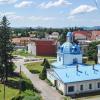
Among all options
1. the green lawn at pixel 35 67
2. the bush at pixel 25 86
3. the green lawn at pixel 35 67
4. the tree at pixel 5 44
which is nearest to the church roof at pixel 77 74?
the bush at pixel 25 86

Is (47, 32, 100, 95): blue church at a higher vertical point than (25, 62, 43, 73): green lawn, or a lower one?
higher

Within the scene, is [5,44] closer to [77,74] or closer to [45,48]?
[77,74]

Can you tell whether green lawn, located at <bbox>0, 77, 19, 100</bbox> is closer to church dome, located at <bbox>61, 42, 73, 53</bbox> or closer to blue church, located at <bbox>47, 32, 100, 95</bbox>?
blue church, located at <bbox>47, 32, 100, 95</bbox>

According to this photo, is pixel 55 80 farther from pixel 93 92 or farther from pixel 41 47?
pixel 41 47

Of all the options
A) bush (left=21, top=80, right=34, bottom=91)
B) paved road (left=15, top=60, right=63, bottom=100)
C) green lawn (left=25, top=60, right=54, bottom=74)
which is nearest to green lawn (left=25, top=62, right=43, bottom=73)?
green lawn (left=25, top=60, right=54, bottom=74)

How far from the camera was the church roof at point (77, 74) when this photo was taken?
51.7m

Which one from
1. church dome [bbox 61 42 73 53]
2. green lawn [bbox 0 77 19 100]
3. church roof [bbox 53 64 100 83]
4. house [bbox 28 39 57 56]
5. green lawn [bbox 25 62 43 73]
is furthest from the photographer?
house [bbox 28 39 57 56]

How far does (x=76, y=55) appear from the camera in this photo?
203ft

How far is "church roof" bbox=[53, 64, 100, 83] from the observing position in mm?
51656

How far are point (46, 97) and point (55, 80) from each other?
7009 millimetres

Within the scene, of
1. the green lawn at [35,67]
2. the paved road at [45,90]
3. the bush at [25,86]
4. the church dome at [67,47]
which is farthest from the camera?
the green lawn at [35,67]

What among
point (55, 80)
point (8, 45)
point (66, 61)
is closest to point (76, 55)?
point (66, 61)

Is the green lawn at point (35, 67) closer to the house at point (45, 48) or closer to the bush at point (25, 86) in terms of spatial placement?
the bush at point (25, 86)

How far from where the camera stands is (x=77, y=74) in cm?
5322
